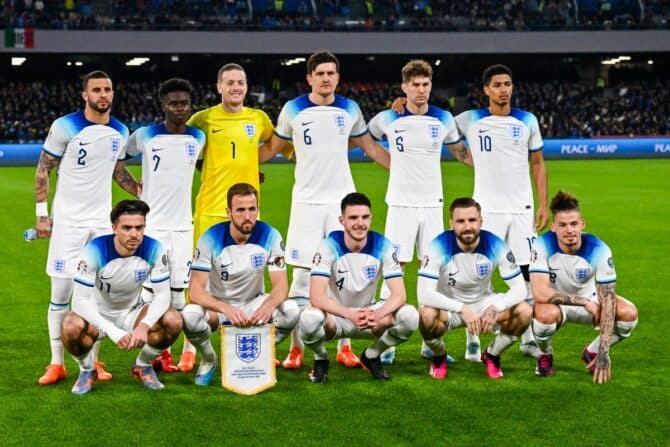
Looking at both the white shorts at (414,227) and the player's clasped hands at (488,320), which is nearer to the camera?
the player's clasped hands at (488,320)

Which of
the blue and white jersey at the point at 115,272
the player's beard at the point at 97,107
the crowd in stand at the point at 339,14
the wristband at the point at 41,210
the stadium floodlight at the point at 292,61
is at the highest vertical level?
the crowd in stand at the point at 339,14

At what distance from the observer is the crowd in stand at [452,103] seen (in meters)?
38.1

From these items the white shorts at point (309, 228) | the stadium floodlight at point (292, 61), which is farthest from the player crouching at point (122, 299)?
the stadium floodlight at point (292, 61)

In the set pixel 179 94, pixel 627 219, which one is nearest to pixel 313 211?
pixel 179 94

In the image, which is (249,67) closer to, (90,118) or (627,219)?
(627,219)

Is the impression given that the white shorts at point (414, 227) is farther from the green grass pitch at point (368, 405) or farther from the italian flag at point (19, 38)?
the italian flag at point (19, 38)

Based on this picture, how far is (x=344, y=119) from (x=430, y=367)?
6.48 ft

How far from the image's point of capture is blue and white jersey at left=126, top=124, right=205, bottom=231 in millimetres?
7559

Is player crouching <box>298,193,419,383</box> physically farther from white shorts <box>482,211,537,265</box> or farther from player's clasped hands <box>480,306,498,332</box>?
white shorts <box>482,211,537,265</box>

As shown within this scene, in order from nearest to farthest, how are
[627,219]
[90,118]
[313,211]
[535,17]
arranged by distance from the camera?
[90,118], [313,211], [627,219], [535,17]

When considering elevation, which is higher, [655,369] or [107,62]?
[107,62]

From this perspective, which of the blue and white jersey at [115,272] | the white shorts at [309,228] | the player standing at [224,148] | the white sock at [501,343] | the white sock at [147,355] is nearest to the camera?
the blue and white jersey at [115,272]

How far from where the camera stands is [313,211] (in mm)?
7906

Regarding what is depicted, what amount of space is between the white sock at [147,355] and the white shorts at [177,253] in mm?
730
